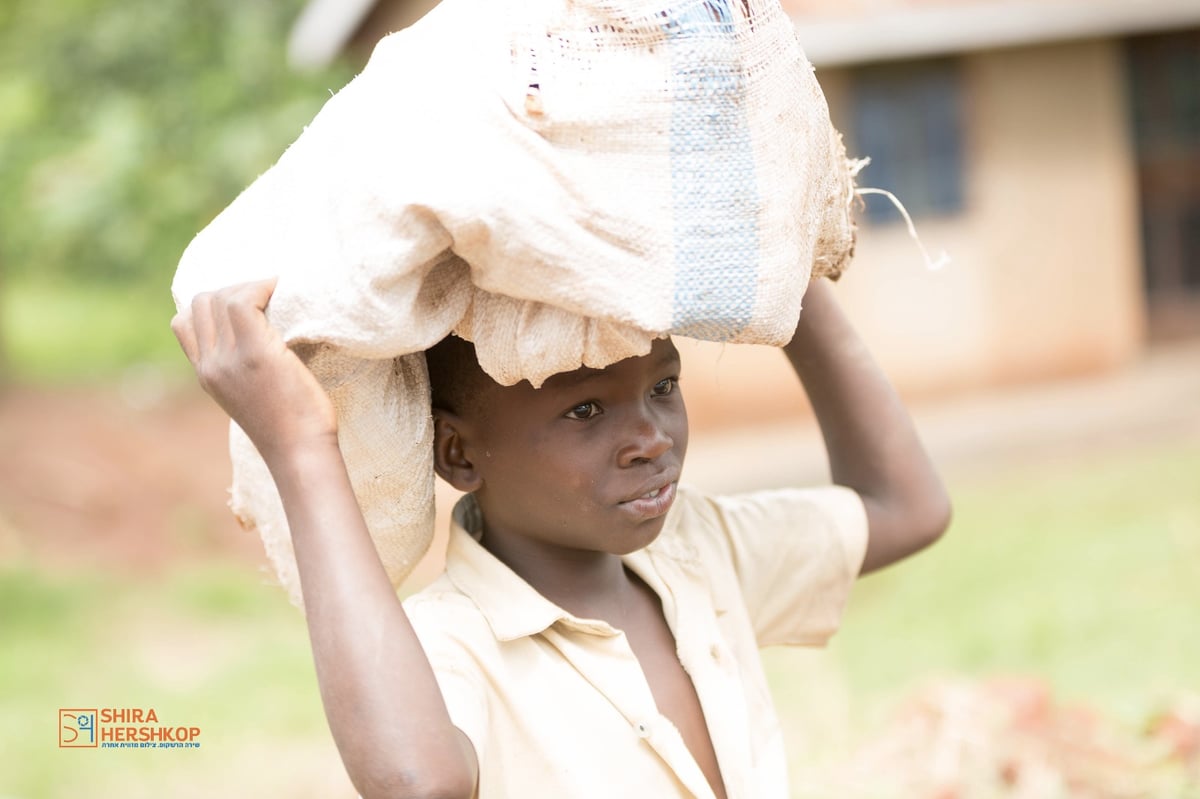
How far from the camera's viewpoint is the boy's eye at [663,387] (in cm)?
173

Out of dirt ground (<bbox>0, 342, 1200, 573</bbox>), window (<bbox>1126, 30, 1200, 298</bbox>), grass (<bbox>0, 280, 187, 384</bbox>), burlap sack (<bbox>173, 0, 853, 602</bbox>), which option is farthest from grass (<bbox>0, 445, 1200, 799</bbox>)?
grass (<bbox>0, 280, 187, 384</bbox>)

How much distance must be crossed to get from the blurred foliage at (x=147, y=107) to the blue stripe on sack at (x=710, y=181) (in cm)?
1208

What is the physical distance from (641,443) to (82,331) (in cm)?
1690

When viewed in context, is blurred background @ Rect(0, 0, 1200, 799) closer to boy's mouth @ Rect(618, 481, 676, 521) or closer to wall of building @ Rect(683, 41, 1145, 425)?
wall of building @ Rect(683, 41, 1145, 425)

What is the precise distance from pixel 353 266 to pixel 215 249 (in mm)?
219

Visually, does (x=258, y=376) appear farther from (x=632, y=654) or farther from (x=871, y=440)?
(x=871, y=440)

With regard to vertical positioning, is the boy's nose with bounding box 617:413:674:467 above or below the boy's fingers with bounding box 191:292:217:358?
below

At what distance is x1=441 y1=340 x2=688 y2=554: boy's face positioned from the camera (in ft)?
5.47

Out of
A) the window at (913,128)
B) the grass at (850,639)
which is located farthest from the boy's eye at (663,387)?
the window at (913,128)

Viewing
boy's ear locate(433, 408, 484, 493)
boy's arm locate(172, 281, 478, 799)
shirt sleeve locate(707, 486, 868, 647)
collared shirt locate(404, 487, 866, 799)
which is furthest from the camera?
shirt sleeve locate(707, 486, 868, 647)

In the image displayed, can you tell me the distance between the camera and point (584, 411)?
1.68 m

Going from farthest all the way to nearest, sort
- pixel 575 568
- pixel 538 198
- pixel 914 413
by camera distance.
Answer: pixel 914 413 < pixel 575 568 < pixel 538 198

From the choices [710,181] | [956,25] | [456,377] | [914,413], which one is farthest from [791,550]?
[914,413]

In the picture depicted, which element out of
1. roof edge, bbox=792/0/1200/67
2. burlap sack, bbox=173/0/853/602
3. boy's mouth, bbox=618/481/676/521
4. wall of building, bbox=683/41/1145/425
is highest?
roof edge, bbox=792/0/1200/67
